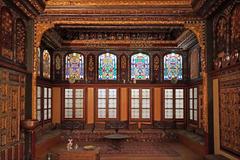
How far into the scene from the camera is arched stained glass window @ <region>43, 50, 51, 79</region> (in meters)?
12.6

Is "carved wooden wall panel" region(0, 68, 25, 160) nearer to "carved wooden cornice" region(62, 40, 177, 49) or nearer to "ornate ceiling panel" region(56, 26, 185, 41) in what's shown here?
"carved wooden cornice" region(62, 40, 177, 49)

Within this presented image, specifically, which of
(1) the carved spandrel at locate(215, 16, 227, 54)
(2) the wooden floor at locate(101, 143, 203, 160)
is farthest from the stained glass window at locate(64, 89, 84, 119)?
(1) the carved spandrel at locate(215, 16, 227, 54)

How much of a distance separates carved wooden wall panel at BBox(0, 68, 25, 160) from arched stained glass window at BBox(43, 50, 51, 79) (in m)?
3.88

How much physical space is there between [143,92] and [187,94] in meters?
1.90

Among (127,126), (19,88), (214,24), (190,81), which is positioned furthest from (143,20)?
(127,126)

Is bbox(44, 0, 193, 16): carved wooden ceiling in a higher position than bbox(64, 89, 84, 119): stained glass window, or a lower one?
higher

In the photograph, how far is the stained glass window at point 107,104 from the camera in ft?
46.5

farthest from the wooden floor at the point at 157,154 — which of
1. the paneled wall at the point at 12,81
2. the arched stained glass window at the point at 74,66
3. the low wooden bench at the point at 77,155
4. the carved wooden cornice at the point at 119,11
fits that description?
the carved wooden cornice at the point at 119,11

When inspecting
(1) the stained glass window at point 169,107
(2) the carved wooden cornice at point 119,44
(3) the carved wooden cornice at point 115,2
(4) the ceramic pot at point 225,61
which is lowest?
(1) the stained glass window at point 169,107

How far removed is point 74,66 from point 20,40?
5.61 meters

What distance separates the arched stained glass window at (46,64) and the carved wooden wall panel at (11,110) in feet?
12.7

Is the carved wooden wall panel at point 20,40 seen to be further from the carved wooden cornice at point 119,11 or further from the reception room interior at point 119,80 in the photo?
the carved wooden cornice at point 119,11

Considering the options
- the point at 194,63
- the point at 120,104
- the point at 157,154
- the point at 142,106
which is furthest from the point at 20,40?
the point at 194,63

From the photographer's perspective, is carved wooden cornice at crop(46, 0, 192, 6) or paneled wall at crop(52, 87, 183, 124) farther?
paneled wall at crop(52, 87, 183, 124)
